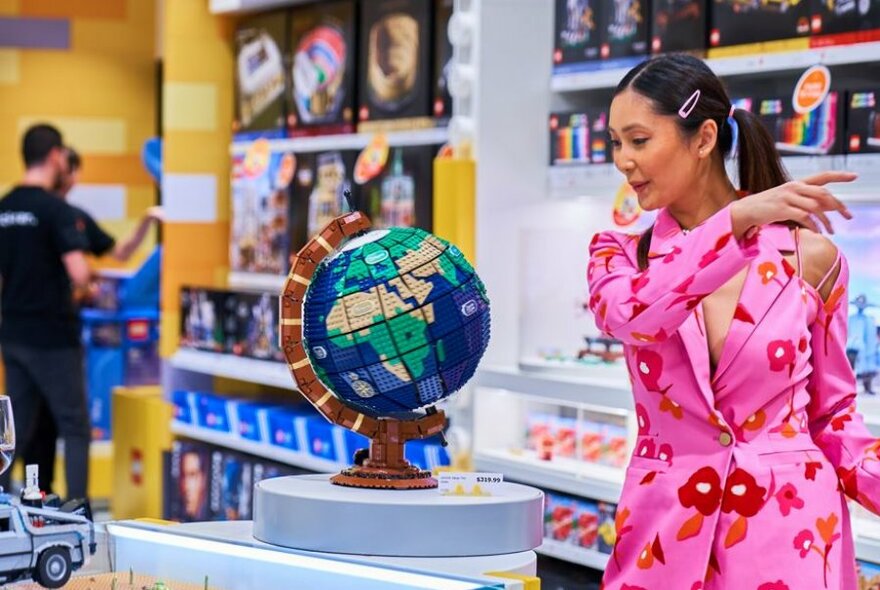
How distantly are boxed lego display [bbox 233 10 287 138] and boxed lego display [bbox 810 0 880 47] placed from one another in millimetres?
2836

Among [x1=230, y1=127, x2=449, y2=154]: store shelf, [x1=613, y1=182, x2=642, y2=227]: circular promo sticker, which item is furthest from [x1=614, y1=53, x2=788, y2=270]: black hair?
[x1=230, y1=127, x2=449, y2=154]: store shelf

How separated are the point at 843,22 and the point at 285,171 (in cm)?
286

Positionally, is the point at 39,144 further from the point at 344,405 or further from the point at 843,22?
the point at 344,405

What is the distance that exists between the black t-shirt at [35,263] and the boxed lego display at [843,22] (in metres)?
3.77

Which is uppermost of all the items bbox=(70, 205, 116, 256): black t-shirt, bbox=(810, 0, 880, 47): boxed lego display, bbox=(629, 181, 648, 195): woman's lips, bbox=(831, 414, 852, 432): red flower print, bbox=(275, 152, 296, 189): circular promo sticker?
bbox=(810, 0, 880, 47): boxed lego display

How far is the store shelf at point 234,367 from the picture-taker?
5691 millimetres

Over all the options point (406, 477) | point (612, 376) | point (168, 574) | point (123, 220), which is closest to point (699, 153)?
point (406, 477)

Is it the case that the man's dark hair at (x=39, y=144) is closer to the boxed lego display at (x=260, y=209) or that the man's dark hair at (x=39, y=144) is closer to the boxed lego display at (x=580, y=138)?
the boxed lego display at (x=260, y=209)

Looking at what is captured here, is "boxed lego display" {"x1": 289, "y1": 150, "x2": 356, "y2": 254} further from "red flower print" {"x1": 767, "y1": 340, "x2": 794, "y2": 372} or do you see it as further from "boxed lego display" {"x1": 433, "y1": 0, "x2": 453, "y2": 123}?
"red flower print" {"x1": 767, "y1": 340, "x2": 794, "y2": 372}

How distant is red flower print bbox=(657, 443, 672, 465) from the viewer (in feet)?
7.31

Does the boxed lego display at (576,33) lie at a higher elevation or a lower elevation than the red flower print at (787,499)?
higher

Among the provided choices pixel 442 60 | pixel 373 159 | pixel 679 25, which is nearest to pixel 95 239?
pixel 373 159

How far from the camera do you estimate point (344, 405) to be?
2.38 metres

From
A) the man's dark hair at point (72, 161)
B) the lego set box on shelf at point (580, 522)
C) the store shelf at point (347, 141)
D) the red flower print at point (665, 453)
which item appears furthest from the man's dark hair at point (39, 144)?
the red flower print at point (665, 453)
